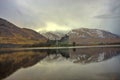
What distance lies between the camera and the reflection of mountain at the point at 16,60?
5966 mm

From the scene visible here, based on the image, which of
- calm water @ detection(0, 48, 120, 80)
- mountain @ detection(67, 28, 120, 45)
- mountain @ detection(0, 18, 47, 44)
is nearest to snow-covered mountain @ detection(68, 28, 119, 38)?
mountain @ detection(67, 28, 120, 45)

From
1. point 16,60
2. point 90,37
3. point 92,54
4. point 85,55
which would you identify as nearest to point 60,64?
point 16,60

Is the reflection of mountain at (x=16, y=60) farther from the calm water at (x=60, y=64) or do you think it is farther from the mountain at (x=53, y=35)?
the mountain at (x=53, y=35)

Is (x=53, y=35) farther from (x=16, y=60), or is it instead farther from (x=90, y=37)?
(x=16, y=60)

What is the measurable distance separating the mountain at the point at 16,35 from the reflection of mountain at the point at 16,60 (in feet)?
1.64

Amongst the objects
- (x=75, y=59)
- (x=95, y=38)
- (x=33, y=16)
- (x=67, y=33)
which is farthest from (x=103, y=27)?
(x=33, y=16)

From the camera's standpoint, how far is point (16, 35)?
8.45m

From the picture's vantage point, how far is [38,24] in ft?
27.7

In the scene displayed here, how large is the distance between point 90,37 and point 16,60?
3063 mm

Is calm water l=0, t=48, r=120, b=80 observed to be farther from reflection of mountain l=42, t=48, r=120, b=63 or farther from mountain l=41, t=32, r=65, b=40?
mountain l=41, t=32, r=65, b=40

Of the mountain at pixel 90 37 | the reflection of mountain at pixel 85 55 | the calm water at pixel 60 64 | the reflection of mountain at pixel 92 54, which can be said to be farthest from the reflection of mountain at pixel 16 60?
the mountain at pixel 90 37

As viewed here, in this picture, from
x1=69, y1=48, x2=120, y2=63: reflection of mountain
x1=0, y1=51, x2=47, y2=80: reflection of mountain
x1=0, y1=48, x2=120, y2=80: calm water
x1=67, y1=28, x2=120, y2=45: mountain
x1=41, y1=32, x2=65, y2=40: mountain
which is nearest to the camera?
x1=0, y1=48, x2=120, y2=80: calm water

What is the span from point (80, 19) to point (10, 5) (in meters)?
2.39

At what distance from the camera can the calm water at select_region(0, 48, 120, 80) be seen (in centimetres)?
535
